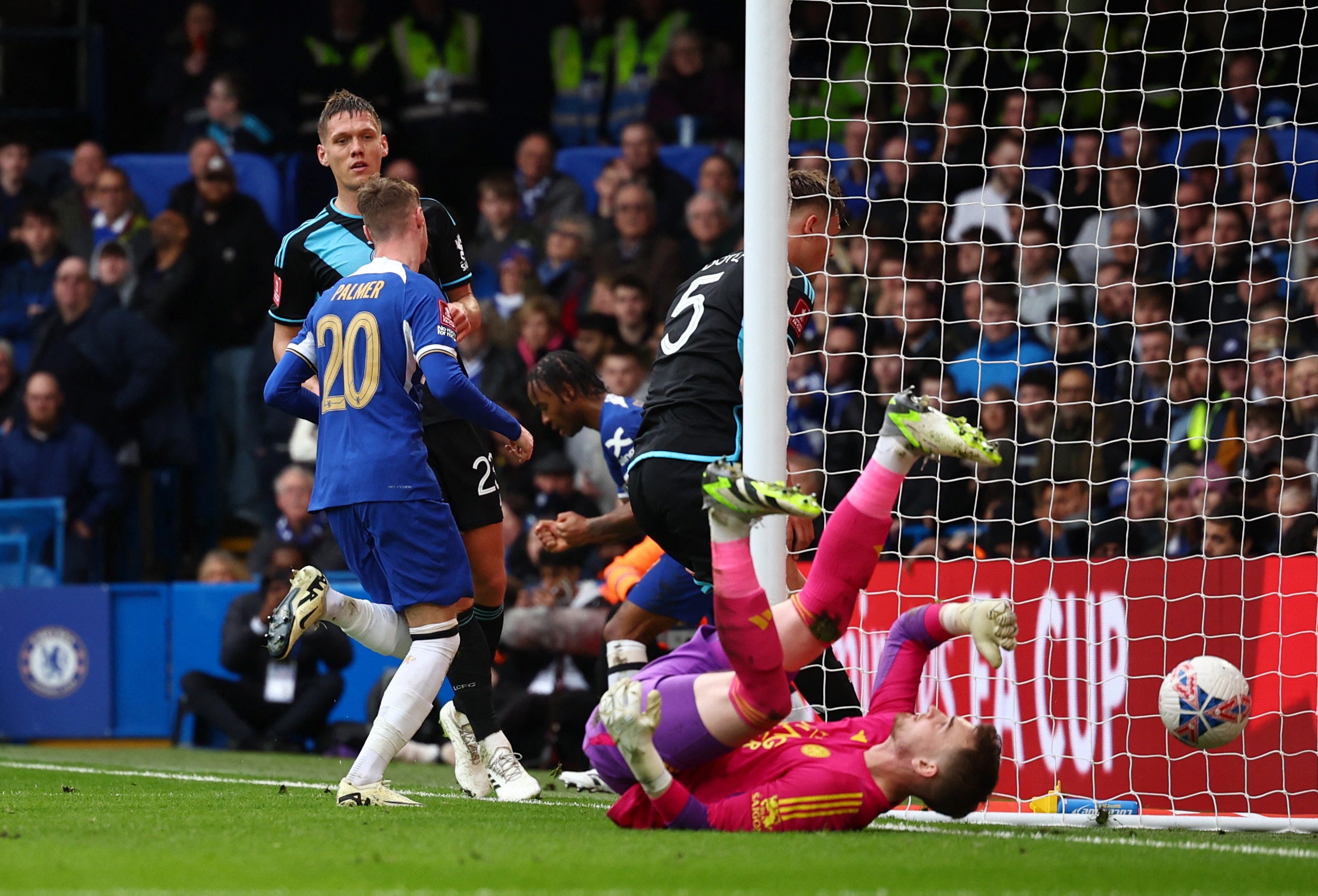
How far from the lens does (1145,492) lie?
768 cm

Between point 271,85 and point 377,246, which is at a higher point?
point 271,85

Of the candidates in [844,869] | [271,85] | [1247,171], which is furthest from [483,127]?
[844,869]

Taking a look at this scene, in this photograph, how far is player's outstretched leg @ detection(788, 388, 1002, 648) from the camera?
446 centimetres

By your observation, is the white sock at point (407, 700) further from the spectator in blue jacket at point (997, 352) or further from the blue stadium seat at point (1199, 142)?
the blue stadium seat at point (1199, 142)

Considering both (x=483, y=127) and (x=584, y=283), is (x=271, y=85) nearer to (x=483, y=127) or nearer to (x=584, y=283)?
(x=483, y=127)

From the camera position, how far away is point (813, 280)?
7.14 m

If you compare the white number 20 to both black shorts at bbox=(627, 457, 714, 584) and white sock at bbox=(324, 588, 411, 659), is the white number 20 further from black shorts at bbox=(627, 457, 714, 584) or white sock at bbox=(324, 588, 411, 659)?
white sock at bbox=(324, 588, 411, 659)

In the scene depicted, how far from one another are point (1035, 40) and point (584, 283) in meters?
3.19

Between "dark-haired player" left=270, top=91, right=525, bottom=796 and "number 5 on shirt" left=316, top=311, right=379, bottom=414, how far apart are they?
691 mm

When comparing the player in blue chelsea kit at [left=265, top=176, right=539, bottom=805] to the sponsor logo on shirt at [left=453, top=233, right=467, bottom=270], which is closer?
the player in blue chelsea kit at [left=265, top=176, right=539, bottom=805]

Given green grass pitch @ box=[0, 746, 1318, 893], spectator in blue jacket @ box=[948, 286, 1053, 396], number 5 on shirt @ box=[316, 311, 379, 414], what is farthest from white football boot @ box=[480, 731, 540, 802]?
spectator in blue jacket @ box=[948, 286, 1053, 396]

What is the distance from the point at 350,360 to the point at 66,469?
6.43 metres

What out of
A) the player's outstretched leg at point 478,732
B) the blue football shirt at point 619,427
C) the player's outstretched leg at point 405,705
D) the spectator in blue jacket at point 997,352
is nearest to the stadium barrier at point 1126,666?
the blue football shirt at point 619,427

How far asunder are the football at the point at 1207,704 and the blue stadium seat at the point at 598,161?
6.37 m
